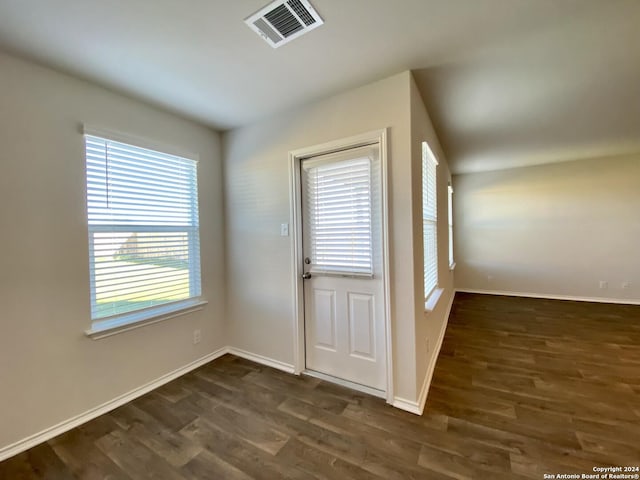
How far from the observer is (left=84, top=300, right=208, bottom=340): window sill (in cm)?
202

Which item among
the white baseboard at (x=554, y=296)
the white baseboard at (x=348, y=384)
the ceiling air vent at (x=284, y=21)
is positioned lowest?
the white baseboard at (x=348, y=384)

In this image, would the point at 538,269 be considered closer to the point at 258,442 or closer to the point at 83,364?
the point at 258,442

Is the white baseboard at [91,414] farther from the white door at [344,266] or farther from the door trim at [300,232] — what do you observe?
the white door at [344,266]

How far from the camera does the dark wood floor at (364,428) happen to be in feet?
4.97

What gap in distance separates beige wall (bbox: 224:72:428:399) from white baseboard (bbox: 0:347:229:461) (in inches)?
23.9

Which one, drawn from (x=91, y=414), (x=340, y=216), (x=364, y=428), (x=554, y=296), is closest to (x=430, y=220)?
(x=340, y=216)

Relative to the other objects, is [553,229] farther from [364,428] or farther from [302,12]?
[302,12]

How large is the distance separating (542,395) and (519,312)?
2588mm

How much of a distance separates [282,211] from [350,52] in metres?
1.38

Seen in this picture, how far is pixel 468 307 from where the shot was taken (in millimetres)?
4637

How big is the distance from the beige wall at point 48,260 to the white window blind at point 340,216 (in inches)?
63.3

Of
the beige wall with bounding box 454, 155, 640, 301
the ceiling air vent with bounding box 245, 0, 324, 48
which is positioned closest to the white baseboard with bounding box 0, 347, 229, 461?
the ceiling air vent with bounding box 245, 0, 324, 48

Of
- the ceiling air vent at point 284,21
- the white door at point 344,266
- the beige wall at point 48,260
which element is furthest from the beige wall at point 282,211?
the beige wall at point 48,260

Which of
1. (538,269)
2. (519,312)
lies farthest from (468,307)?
(538,269)
